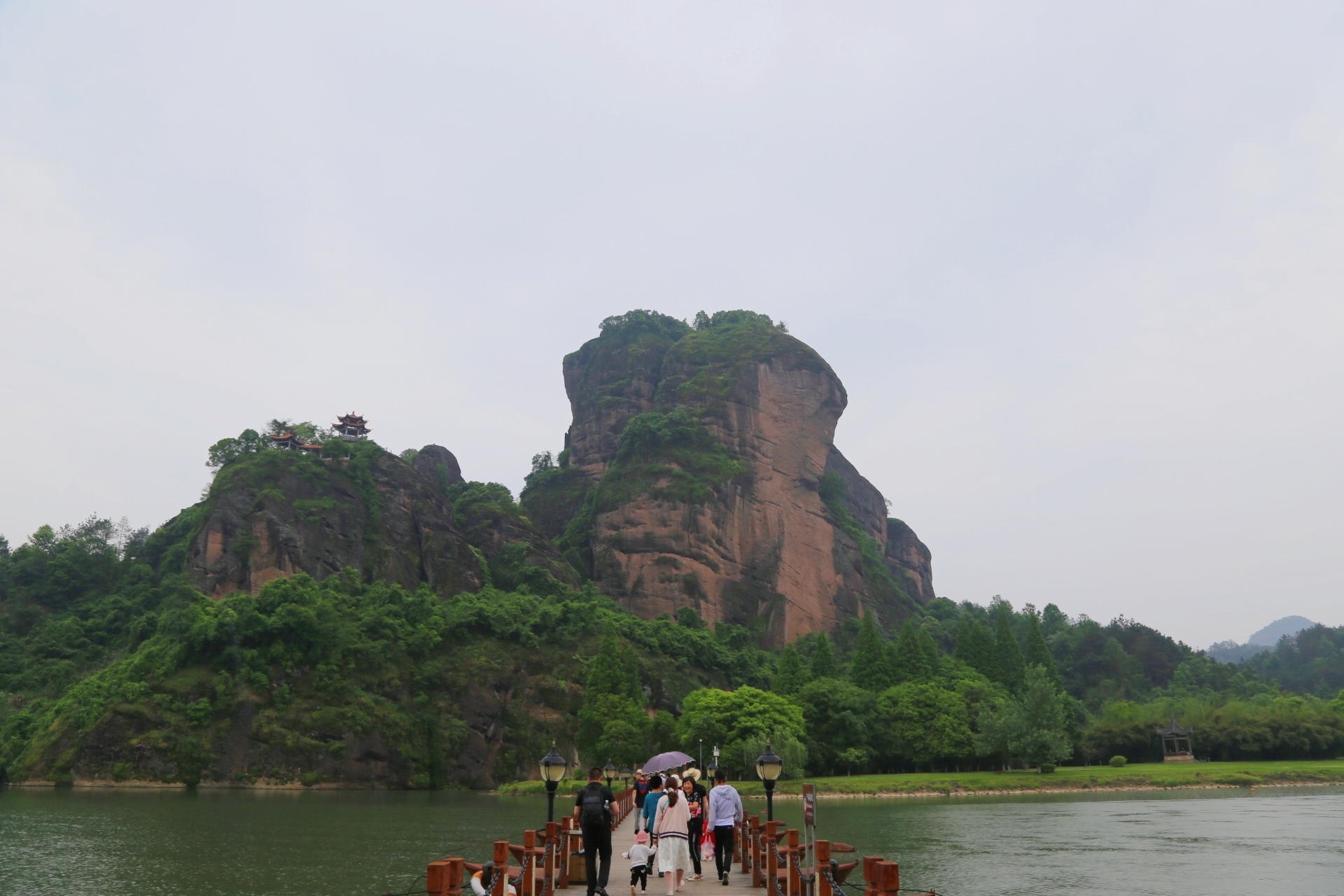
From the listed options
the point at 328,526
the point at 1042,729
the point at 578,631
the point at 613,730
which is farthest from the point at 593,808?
the point at 328,526

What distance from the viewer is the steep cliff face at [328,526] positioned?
8750cm

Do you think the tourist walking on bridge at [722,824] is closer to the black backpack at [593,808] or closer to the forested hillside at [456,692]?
the black backpack at [593,808]

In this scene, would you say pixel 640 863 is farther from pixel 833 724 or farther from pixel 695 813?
pixel 833 724

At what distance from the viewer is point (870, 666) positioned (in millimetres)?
82000

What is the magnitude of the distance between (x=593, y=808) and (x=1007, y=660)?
270 ft

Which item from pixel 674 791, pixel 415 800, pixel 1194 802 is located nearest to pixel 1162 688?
pixel 1194 802

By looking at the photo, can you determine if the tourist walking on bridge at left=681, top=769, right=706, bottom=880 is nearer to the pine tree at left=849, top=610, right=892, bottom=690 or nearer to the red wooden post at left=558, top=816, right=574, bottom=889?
the red wooden post at left=558, top=816, right=574, bottom=889

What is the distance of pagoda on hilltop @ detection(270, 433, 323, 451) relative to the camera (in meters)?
103

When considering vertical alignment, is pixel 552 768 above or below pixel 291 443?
below

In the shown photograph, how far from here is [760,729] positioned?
61.6 metres

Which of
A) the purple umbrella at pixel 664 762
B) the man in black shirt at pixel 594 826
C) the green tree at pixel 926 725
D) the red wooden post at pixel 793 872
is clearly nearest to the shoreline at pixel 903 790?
the green tree at pixel 926 725

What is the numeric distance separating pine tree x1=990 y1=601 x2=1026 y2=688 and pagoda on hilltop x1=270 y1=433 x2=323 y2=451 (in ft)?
233

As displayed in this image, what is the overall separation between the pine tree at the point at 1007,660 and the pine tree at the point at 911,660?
828 cm

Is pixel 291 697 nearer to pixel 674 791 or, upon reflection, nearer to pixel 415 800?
pixel 415 800
